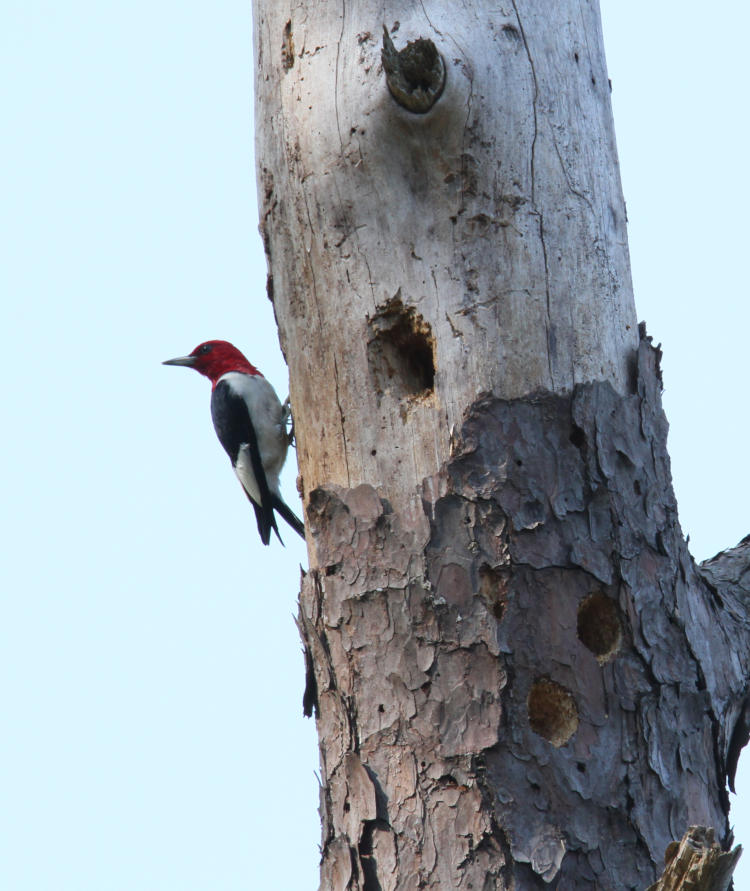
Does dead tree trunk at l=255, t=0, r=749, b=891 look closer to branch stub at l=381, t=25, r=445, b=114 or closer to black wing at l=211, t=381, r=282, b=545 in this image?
branch stub at l=381, t=25, r=445, b=114

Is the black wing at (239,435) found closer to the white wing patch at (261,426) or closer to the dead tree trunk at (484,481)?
the white wing patch at (261,426)

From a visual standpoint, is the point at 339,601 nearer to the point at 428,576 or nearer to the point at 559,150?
the point at 428,576

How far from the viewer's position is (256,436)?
554 cm

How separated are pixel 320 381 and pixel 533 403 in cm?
56

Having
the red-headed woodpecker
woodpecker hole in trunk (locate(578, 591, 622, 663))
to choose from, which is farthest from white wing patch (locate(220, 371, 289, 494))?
woodpecker hole in trunk (locate(578, 591, 622, 663))

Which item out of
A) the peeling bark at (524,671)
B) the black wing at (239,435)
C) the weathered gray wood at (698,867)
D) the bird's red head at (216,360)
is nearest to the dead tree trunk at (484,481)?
the peeling bark at (524,671)

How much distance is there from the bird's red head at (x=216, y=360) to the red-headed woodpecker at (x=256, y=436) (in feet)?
0.32

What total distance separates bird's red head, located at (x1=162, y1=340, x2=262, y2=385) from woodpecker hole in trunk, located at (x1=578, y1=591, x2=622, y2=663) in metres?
3.54

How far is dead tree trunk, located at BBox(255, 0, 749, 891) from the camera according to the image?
96.7 inches

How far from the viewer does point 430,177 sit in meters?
2.75

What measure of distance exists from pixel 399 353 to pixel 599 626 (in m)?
0.81

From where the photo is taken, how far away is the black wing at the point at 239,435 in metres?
5.50

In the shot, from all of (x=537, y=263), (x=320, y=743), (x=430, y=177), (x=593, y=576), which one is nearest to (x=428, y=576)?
(x=593, y=576)

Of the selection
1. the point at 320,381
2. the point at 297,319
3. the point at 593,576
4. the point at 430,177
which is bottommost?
the point at 593,576
